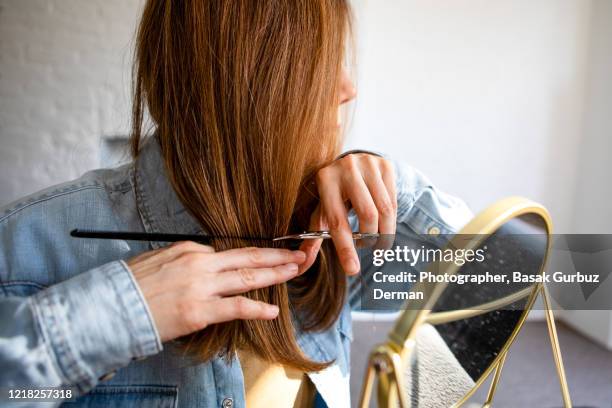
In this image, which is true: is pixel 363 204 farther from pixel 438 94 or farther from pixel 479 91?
pixel 479 91

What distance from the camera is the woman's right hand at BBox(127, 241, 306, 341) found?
0.27 meters

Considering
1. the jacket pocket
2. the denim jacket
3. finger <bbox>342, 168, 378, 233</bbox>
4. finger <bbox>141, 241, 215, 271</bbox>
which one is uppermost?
finger <bbox>342, 168, 378, 233</bbox>

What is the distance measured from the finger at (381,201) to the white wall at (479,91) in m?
0.47

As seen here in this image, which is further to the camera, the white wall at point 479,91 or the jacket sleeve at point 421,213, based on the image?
the white wall at point 479,91

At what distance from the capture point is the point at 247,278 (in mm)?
292

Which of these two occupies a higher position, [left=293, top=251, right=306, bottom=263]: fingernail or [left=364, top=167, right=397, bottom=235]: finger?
[left=364, top=167, right=397, bottom=235]: finger

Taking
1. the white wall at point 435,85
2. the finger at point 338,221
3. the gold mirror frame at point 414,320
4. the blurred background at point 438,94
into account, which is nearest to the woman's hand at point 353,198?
the finger at point 338,221

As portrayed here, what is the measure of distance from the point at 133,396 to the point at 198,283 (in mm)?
178

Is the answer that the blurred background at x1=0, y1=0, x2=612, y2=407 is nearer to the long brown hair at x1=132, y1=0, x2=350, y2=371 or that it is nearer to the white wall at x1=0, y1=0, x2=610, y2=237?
the white wall at x1=0, y1=0, x2=610, y2=237

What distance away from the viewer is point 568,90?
82 cm

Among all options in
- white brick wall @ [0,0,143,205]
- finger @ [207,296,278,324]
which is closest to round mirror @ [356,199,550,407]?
finger @ [207,296,278,324]

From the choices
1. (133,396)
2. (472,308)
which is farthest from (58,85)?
(472,308)

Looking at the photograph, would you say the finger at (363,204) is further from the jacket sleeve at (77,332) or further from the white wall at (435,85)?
the white wall at (435,85)

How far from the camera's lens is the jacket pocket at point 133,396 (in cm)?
38
